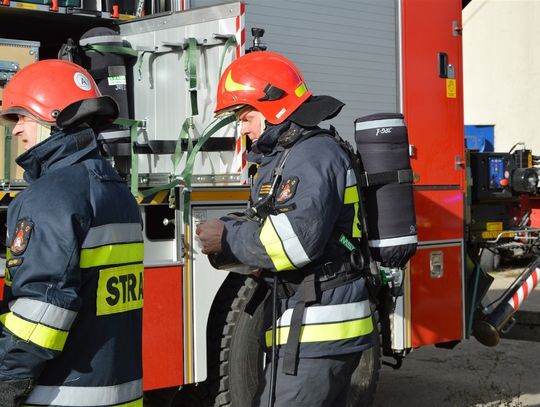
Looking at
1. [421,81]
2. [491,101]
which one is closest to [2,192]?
[421,81]

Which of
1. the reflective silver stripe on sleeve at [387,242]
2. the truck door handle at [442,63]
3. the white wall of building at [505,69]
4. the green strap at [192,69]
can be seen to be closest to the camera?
the reflective silver stripe on sleeve at [387,242]

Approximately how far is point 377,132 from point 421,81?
208cm

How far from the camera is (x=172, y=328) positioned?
14.6ft

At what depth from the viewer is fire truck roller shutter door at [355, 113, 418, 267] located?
3.49m

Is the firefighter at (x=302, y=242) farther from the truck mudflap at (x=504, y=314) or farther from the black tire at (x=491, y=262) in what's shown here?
the black tire at (x=491, y=262)

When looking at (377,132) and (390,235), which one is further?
(377,132)

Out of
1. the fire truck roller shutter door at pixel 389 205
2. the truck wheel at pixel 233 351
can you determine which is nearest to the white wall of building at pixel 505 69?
the truck wheel at pixel 233 351

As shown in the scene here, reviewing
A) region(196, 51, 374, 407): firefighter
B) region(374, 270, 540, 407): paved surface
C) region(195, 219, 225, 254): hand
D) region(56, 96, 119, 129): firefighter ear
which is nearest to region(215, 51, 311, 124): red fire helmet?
region(196, 51, 374, 407): firefighter

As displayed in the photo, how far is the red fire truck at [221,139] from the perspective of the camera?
14.7 ft

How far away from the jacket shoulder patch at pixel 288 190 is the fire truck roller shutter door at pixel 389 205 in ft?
2.02

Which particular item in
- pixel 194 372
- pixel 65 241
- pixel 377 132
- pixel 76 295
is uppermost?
pixel 377 132

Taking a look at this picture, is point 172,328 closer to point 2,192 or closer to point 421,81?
point 2,192

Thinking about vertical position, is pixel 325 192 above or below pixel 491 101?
below

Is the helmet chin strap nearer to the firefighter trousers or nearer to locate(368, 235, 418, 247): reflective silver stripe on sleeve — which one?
locate(368, 235, 418, 247): reflective silver stripe on sleeve
